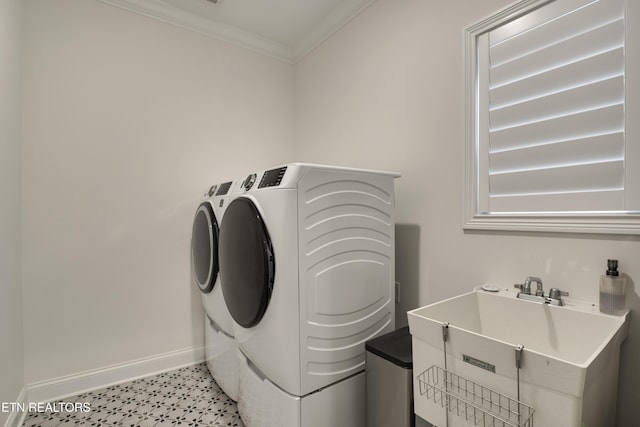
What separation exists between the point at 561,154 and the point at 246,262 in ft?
4.46

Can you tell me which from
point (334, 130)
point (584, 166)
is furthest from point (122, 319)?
point (584, 166)

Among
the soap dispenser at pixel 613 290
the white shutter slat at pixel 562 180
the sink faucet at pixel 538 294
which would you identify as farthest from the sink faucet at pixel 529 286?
the white shutter slat at pixel 562 180

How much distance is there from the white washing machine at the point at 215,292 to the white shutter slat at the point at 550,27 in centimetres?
150

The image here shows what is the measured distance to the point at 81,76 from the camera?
1.95 m

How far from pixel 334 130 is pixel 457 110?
103 centimetres

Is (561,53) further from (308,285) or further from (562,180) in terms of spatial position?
(308,285)

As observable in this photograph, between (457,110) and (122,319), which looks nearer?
(457,110)

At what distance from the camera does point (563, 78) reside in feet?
3.84

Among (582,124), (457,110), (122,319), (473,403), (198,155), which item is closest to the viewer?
(473,403)

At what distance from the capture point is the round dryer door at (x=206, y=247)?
5.96 ft

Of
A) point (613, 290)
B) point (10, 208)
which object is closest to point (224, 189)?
point (10, 208)

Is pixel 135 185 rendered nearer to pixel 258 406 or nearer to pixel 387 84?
pixel 258 406

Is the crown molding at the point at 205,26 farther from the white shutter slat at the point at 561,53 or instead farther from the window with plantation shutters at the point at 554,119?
the white shutter slat at the point at 561,53

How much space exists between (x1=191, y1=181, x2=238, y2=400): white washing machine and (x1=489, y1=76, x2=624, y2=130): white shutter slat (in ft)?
4.65
